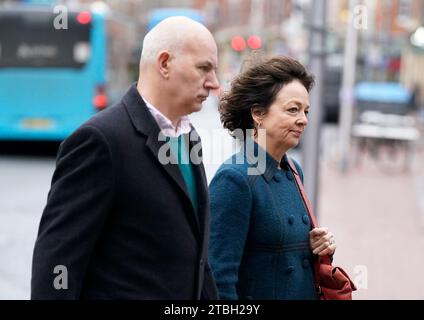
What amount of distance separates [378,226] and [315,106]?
303 cm

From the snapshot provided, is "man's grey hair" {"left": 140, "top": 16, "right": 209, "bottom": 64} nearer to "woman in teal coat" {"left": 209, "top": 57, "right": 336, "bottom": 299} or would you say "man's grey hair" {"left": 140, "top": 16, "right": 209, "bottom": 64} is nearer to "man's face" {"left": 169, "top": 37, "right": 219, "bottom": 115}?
"man's face" {"left": 169, "top": 37, "right": 219, "bottom": 115}

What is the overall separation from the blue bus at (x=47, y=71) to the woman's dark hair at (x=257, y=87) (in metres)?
12.6

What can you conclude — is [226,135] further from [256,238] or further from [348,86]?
[348,86]

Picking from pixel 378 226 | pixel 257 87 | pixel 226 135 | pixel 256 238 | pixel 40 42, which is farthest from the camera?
pixel 40 42

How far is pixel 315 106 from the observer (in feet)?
26.2

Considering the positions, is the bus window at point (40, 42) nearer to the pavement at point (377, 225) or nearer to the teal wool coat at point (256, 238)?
the pavement at point (377, 225)

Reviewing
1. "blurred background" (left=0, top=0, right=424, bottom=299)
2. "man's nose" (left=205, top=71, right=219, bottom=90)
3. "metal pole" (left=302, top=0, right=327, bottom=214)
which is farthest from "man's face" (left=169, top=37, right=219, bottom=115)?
"metal pole" (left=302, top=0, right=327, bottom=214)

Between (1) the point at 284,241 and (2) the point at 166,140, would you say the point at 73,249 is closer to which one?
(2) the point at 166,140

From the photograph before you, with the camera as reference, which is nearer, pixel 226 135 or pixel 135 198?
pixel 135 198

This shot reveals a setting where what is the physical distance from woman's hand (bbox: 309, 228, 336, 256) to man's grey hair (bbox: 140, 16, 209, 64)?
0.91 m

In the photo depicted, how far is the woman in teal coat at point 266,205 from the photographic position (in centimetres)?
289

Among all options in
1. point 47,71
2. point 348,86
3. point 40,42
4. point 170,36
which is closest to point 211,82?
point 170,36

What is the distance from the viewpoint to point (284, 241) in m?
2.93

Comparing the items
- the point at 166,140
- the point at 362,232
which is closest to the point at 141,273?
the point at 166,140
